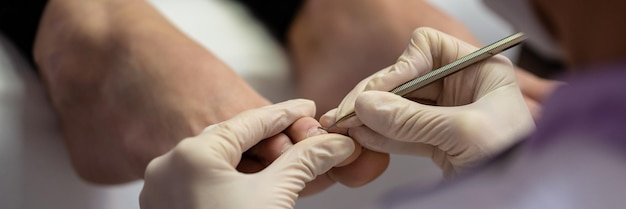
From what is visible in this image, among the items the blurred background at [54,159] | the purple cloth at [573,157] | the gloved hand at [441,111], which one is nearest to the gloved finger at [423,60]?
the gloved hand at [441,111]

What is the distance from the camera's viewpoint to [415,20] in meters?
0.84

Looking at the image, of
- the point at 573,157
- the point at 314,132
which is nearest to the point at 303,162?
the point at 314,132

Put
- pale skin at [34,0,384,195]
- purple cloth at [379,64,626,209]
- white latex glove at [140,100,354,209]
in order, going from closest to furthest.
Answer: purple cloth at [379,64,626,209] < white latex glove at [140,100,354,209] < pale skin at [34,0,384,195]

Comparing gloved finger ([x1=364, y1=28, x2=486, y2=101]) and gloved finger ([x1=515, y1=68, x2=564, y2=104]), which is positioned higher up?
gloved finger ([x1=364, y1=28, x2=486, y2=101])

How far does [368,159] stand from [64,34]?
1.31 ft

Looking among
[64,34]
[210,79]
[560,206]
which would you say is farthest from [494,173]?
[64,34]

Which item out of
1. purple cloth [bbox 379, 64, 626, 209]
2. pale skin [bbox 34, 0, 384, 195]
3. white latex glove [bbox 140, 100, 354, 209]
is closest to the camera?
purple cloth [bbox 379, 64, 626, 209]

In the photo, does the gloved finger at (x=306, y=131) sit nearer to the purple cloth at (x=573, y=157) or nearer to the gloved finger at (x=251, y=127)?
the gloved finger at (x=251, y=127)

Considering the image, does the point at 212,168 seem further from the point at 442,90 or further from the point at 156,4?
the point at 156,4

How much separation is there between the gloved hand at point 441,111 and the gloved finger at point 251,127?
0.03 metres

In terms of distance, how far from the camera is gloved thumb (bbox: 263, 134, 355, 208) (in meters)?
0.56

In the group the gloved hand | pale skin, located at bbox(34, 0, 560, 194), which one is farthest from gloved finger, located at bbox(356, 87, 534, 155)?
pale skin, located at bbox(34, 0, 560, 194)

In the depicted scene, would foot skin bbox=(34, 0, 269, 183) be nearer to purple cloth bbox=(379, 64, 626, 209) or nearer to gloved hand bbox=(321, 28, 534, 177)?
gloved hand bbox=(321, 28, 534, 177)

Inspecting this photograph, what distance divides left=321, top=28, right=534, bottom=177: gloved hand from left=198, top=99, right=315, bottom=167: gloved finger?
3 cm
